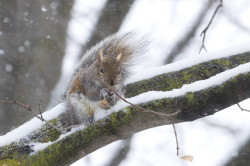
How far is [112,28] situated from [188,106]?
1.66 metres

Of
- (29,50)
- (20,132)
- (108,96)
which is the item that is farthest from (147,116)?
(29,50)

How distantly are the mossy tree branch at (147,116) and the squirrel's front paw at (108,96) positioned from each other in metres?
0.12

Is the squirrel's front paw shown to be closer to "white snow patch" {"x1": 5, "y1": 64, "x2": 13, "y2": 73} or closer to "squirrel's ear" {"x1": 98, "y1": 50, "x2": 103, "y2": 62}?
"squirrel's ear" {"x1": 98, "y1": 50, "x2": 103, "y2": 62}

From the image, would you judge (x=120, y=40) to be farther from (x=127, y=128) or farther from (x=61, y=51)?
(x=61, y=51)

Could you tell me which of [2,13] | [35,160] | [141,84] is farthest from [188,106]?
[2,13]

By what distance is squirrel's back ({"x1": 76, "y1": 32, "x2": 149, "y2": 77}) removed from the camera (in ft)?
8.17

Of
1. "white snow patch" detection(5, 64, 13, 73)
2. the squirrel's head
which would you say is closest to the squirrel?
the squirrel's head

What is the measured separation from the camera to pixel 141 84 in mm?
2156

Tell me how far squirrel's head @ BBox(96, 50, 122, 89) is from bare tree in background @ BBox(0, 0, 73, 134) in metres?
1.29

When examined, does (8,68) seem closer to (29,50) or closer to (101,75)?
(29,50)

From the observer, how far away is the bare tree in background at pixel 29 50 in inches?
149

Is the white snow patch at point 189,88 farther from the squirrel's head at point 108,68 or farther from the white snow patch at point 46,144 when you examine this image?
the squirrel's head at point 108,68

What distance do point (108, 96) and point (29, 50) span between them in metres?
1.96

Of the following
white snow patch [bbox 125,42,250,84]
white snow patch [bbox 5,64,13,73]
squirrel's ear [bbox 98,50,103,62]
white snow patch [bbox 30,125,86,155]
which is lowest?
white snow patch [bbox 5,64,13,73]
